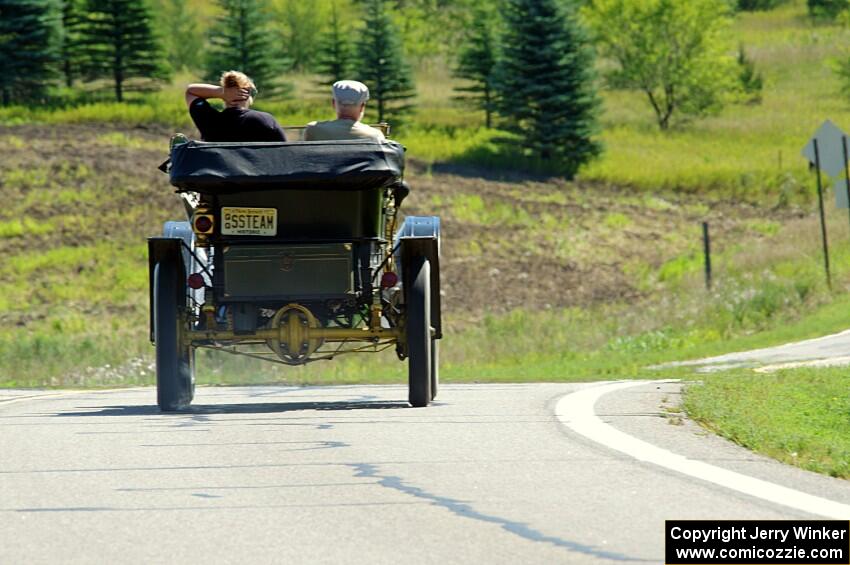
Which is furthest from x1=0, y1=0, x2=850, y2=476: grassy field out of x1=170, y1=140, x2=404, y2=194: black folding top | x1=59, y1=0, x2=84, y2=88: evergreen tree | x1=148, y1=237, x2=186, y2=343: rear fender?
x1=59, y1=0, x2=84, y2=88: evergreen tree

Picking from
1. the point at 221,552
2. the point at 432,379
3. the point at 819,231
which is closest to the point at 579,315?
the point at 819,231

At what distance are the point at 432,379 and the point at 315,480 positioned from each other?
510 cm

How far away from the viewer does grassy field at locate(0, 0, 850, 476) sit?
71.1 ft

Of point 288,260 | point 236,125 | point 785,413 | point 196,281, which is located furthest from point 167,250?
point 785,413

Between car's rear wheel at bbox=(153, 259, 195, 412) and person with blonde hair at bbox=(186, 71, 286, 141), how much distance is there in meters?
1.10

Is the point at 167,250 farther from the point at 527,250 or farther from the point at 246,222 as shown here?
the point at 527,250

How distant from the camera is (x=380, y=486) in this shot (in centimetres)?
730

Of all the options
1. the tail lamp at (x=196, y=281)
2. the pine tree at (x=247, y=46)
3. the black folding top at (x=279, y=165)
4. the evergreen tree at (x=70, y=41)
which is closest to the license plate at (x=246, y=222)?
the black folding top at (x=279, y=165)

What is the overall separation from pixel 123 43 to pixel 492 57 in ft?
59.8

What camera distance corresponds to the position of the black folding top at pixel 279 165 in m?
11.0

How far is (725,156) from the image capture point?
246 feet

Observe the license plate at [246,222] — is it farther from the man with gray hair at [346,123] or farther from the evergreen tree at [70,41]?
the evergreen tree at [70,41]

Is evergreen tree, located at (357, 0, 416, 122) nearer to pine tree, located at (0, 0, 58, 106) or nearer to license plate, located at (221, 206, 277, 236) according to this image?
pine tree, located at (0, 0, 58, 106)

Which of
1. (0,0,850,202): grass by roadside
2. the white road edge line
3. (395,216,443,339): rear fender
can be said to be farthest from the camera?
(0,0,850,202): grass by roadside
